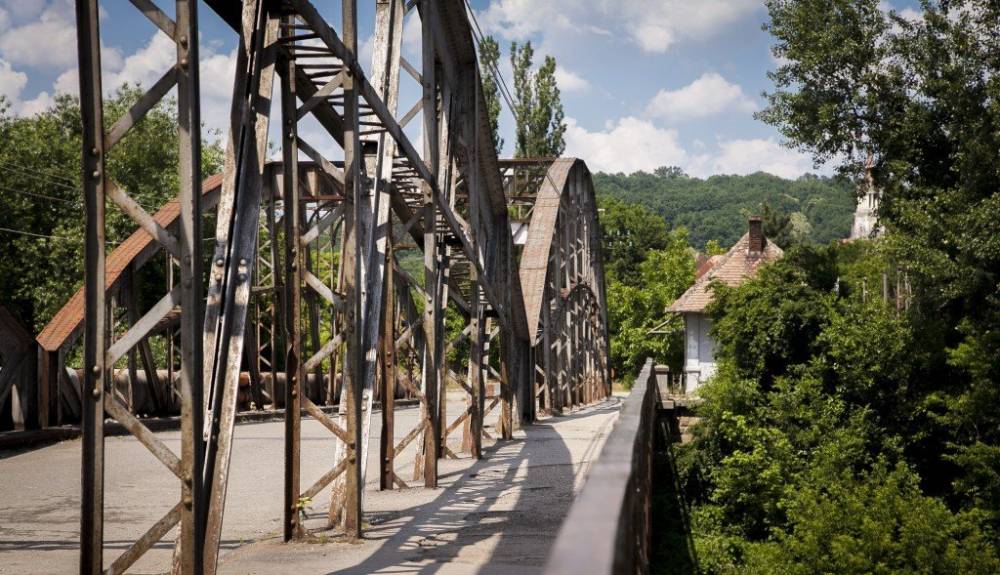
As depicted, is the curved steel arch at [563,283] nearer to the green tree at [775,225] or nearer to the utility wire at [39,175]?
the utility wire at [39,175]

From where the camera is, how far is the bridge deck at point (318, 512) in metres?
7.69

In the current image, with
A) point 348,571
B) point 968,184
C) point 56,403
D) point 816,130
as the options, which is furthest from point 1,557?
point 816,130

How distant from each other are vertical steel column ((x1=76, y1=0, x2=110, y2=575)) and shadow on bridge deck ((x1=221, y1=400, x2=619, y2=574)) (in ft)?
6.88

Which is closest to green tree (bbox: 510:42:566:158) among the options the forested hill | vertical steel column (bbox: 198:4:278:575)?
vertical steel column (bbox: 198:4:278:575)

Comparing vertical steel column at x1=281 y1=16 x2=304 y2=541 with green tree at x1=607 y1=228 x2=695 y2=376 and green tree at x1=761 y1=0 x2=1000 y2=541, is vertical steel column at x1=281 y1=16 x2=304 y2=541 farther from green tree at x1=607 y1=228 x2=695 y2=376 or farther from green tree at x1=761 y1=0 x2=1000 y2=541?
green tree at x1=607 y1=228 x2=695 y2=376

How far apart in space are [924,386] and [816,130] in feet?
21.3

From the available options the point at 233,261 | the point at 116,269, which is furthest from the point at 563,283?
the point at 233,261

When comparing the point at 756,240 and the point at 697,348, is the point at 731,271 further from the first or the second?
the point at 697,348

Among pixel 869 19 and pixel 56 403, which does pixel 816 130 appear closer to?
pixel 869 19

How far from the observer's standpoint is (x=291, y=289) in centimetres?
831

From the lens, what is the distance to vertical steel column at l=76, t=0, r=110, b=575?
500 cm

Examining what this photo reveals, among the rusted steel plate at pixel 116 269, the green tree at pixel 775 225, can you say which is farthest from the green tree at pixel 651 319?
the rusted steel plate at pixel 116 269

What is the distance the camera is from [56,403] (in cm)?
1997

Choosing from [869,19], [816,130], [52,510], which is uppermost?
[869,19]
